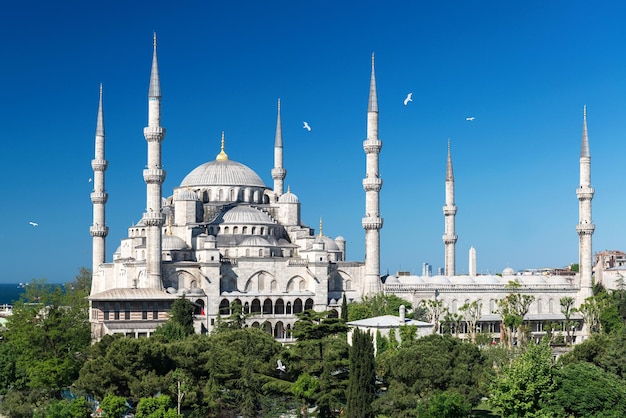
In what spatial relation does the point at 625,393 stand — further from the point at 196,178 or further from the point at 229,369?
the point at 196,178

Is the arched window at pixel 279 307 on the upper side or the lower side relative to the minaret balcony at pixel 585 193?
lower

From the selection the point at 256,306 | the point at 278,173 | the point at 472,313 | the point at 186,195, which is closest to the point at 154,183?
the point at 186,195

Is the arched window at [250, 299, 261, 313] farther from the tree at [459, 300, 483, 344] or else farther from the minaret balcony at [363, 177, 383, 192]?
the tree at [459, 300, 483, 344]

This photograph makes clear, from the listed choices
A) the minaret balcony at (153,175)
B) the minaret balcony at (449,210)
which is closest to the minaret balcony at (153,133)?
the minaret balcony at (153,175)

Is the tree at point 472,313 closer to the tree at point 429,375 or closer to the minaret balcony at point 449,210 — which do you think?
the minaret balcony at point 449,210

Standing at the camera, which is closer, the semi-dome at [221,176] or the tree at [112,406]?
the tree at [112,406]

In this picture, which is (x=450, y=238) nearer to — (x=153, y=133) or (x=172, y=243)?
(x=172, y=243)
